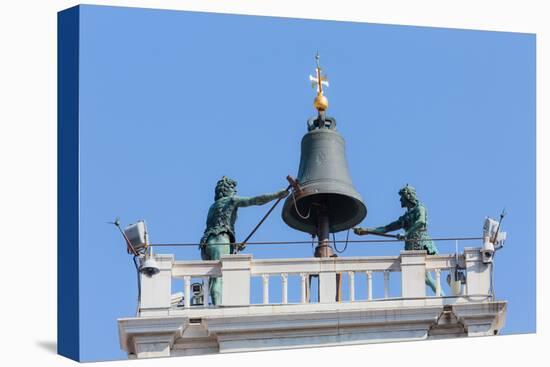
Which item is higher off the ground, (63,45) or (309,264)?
(63,45)

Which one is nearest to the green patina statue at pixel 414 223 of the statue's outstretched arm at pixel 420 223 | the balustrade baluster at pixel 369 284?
the statue's outstretched arm at pixel 420 223

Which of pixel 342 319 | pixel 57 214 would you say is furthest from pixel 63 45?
pixel 342 319

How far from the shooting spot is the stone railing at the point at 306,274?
42375 mm

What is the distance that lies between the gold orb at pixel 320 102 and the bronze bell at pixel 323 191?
88mm

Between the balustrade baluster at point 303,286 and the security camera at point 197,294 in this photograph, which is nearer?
the balustrade baluster at point 303,286

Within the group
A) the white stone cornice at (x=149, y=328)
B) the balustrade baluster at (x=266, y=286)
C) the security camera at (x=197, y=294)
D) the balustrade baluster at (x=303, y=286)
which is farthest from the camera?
the security camera at (x=197, y=294)

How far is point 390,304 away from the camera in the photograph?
42844 millimetres

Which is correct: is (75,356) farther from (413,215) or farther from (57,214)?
(413,215)

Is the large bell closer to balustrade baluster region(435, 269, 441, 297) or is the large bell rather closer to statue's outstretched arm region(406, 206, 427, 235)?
statue's outstretched arm region(406, 206, 427, 235)

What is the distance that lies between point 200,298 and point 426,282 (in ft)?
9.97

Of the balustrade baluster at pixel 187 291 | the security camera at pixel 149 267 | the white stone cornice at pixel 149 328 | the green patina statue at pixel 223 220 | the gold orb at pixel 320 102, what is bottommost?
the white stone cornice at pixel 149 328

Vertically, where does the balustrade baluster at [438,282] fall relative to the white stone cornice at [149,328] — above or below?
above

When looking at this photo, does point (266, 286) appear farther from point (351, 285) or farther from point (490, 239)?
point (490, 239)

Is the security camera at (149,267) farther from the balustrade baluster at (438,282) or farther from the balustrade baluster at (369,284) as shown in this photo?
the balustrade baluster at (438,282)
